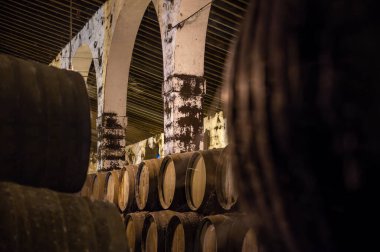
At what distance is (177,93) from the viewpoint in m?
6.47

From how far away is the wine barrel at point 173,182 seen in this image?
494 cm

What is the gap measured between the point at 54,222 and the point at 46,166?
1.50 ft

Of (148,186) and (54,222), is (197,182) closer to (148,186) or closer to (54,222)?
(148,186)

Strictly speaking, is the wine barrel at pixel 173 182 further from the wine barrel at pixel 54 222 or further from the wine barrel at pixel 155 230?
the wine barrel at pixel 54 222

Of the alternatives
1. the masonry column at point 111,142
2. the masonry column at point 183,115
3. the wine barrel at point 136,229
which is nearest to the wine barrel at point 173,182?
the wine barrel at point 136,229

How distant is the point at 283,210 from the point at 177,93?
5869 millimetres

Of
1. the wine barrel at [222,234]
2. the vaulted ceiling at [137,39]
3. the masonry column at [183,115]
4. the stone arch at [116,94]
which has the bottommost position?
the wine barrel at [222,234]

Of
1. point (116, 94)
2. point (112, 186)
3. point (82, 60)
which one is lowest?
point (112, 186)

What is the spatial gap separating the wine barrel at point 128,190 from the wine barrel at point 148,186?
27cm

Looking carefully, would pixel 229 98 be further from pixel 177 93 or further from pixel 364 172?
pixel 177 93

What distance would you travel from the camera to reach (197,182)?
4.68 meters

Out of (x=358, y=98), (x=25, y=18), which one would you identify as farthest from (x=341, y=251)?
(x=25, y=18)

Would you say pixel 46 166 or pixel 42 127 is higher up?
pixel 42 127

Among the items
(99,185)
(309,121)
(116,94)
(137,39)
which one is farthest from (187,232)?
(137,39)
